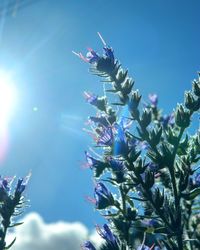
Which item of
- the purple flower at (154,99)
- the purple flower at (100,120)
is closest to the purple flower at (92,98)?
the purple flower at (100,120)

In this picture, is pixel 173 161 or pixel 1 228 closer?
pixel 173 161

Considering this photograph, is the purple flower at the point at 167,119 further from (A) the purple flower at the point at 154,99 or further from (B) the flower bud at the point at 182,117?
(B) the flower bud at the point at 182,117

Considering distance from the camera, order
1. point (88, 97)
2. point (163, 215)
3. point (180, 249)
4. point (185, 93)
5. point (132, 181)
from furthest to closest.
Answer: point (88, 97)
point (185, 93)
point (132, 181)
point (163, 215)
point (180, 249)

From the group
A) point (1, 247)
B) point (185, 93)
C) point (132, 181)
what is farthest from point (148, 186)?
point (1, 247)

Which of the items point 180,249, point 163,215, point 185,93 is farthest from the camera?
point 185,93

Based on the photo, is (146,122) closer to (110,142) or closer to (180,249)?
(110,142)

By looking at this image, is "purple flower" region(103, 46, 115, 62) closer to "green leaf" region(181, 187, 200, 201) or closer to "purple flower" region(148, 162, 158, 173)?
"purple flower" region(148, 162, 158, 173)

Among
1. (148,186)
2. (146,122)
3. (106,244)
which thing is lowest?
(106,244)

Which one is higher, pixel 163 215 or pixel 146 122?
pixel 146 122
